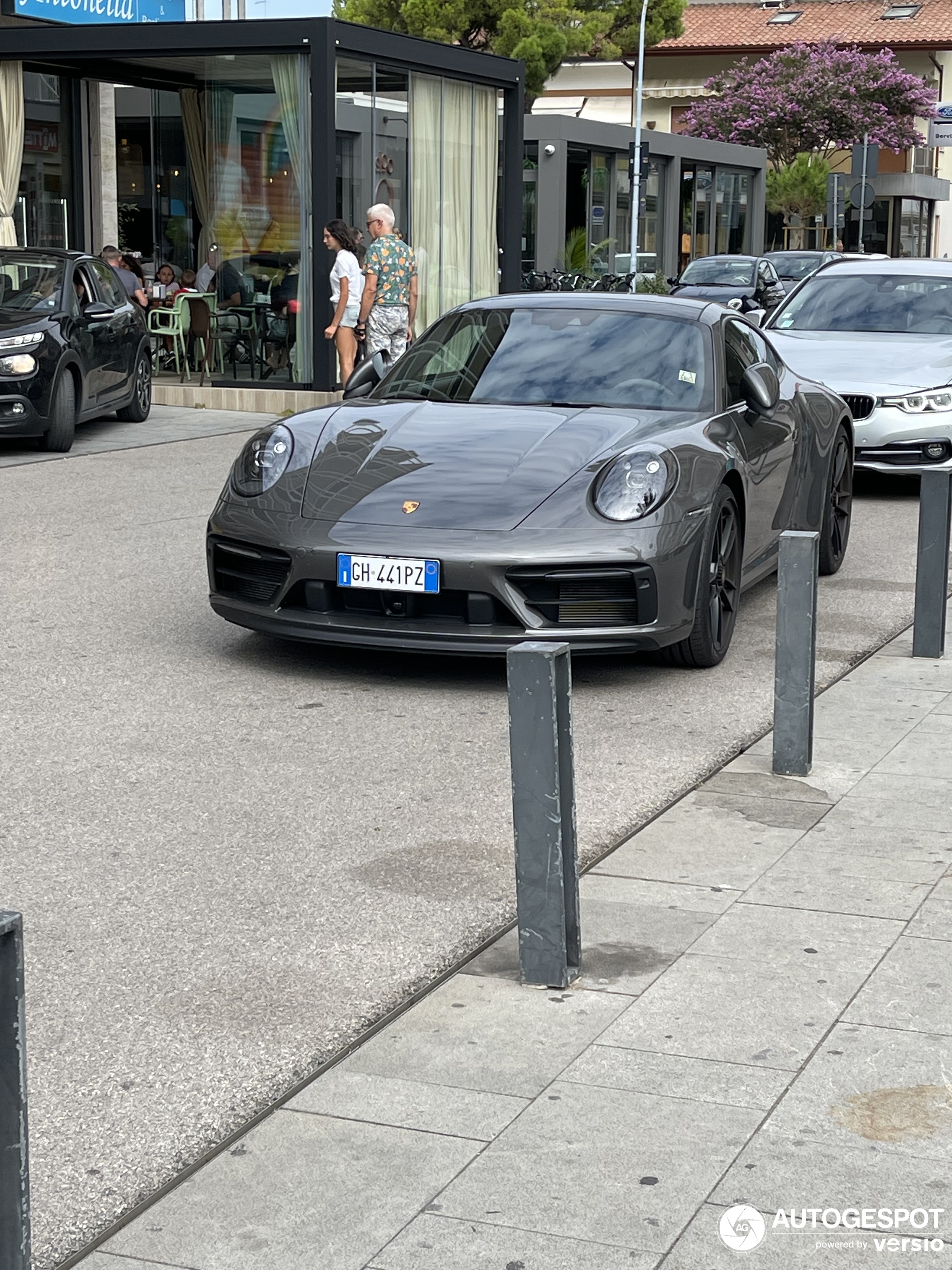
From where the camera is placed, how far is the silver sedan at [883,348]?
12133mm

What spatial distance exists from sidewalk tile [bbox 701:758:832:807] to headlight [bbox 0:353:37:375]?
9406 millimetres

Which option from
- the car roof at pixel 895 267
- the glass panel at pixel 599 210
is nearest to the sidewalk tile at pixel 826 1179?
the car roof at pixel 895 267

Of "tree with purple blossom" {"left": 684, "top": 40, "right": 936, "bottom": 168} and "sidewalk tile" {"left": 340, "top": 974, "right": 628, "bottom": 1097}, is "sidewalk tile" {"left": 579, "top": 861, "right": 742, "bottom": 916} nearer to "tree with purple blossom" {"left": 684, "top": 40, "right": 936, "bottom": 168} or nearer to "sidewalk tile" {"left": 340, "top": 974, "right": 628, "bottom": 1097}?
"sidewalk tile" {"left": 340, "top": 974, "right": 628, "bottom": 1097}

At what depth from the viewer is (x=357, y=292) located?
17312mm

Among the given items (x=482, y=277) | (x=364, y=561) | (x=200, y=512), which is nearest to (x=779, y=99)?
(x=482, y=277)

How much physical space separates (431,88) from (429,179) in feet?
3.23

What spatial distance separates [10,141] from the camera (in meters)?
20.3

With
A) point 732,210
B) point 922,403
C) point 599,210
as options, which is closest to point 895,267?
point 922,403

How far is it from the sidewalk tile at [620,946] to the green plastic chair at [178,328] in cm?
1537

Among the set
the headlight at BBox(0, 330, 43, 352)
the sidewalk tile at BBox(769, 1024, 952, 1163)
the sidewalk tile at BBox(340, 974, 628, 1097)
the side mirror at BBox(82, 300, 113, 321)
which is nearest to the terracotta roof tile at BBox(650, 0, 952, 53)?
the side mirror at BBox(82, 300, 113, 321)

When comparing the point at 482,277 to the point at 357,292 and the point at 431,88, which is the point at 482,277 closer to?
the point at 431,88

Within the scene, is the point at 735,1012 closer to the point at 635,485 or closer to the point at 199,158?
the point at 635,485

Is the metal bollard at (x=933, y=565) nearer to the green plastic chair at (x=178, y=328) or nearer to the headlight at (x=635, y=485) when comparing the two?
the headlight at (x=635, y=485)

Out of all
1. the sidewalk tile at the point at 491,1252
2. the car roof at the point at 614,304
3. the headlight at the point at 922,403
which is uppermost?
the car roof at the point at 614,304
